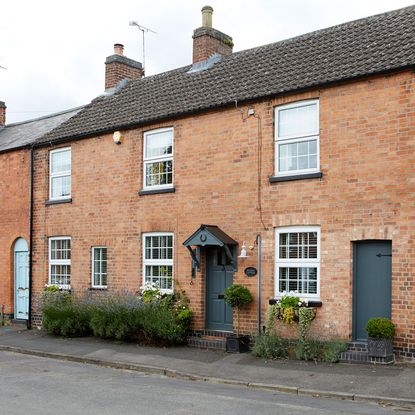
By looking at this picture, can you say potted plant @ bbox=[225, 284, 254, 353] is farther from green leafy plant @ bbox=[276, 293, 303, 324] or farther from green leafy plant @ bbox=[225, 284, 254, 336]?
green leafy plant @ bbox=[276, 293, 303, 324]

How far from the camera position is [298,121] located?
542 inches

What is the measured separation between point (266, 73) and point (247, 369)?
6990 millimetres

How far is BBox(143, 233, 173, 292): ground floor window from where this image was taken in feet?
52.2

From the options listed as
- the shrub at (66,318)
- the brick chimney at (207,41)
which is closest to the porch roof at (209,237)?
the shrub at (66,318)

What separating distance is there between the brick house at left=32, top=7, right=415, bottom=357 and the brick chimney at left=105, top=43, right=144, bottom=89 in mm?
1677

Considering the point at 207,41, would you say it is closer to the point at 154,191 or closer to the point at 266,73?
the point at 266,73

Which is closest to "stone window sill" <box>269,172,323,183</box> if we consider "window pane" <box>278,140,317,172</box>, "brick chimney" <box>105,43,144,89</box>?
"window pane" <box>278,140,317,172</box>

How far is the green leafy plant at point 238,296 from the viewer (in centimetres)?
1380

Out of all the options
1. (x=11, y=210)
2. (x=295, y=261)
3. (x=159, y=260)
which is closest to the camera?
(x=295, y=261)

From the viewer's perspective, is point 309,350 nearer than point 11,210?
Yes

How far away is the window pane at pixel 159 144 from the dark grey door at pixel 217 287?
115 inches

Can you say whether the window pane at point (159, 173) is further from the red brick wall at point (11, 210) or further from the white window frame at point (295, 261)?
the red brick wall at point (11, 210)

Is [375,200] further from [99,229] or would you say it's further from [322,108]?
[99,229]

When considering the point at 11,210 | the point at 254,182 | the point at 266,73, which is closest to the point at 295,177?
the point at 254,182
